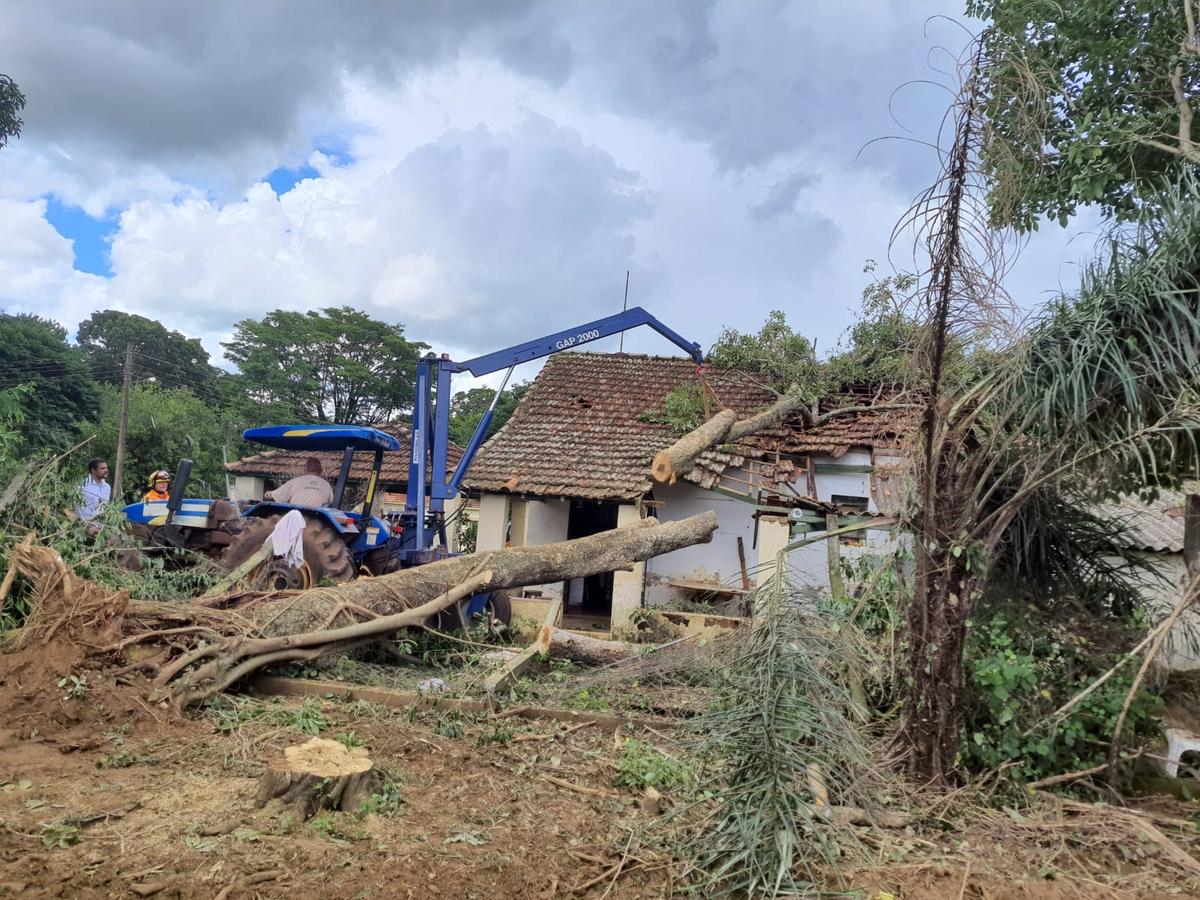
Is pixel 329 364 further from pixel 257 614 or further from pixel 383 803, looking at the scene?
pixel 383 803

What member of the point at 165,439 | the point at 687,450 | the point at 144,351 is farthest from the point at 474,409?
the point at 687,450

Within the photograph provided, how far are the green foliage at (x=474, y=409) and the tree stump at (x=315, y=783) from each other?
23139 mm

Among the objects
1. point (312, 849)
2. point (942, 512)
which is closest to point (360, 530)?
point (312, 849)

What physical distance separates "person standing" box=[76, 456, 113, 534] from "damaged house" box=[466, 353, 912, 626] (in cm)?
534

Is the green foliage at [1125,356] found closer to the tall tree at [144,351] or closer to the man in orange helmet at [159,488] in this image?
the man in orange helmet at [159,488]

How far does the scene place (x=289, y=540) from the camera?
850 cm

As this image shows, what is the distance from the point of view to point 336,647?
7.20 metres

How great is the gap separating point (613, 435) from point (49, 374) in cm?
1838

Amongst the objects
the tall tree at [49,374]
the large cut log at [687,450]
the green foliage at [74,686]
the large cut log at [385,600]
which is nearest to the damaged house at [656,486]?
the large cut log at [687,450]

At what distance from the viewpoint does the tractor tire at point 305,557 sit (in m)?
8.56

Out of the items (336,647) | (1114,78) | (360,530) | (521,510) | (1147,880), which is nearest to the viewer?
(1147,880)

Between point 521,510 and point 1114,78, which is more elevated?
point 1114,78

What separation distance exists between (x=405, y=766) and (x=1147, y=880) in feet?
13.8

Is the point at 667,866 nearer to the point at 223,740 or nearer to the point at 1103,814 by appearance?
the point at 1103,814
